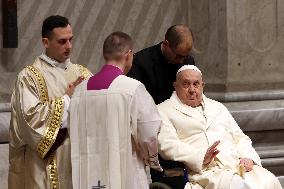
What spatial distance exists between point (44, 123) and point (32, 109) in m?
0.12

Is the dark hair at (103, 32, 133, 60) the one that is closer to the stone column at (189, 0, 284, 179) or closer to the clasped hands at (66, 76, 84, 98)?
the clasped hands at (66, 76, 84, 98)

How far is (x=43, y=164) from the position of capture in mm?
6164

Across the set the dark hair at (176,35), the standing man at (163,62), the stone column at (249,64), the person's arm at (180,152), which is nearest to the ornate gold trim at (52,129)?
the person's arm at (180,152)

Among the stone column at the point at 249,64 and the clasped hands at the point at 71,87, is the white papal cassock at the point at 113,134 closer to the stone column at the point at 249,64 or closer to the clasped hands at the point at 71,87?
the clasped hands at the point at 71,87

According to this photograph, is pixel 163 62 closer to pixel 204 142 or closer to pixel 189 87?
pixel 189 87

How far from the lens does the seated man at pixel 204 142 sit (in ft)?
21.8

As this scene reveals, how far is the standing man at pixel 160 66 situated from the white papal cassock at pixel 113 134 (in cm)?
114

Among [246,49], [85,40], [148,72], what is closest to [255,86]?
[246,49]

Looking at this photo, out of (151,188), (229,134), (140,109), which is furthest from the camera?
(229,134)

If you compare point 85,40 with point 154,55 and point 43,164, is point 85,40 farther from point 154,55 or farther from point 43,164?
point 43,164

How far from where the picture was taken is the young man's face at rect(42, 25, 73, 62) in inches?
243

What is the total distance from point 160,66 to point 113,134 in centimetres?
136

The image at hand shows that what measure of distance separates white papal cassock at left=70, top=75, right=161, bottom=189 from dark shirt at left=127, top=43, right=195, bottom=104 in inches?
45.4

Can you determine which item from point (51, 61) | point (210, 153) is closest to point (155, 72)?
point (210, 153)
